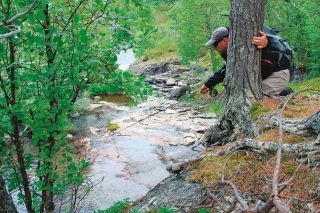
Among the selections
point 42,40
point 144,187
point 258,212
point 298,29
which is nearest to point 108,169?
point 144,187

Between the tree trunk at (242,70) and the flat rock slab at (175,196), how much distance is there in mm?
1094

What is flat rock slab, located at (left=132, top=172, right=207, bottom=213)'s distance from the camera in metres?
3.81

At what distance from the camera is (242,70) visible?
16.5 ft

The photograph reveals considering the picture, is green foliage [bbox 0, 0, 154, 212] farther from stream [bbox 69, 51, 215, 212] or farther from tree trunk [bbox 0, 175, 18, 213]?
stream [bbox 69, 51, 215, 212]

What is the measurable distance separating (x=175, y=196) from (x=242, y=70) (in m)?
2.12

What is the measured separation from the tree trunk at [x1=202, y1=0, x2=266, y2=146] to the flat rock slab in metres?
1.09

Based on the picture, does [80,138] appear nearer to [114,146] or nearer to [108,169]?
[114,146]

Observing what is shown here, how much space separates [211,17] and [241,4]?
1610 cm

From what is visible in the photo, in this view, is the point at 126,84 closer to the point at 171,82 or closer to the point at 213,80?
the point at 213,80

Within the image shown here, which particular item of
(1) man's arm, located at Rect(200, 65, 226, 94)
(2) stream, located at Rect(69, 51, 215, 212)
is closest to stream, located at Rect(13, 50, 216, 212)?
(2) stream, located at Rect(69, 51, 215, 212)

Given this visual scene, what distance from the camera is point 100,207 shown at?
268 inches

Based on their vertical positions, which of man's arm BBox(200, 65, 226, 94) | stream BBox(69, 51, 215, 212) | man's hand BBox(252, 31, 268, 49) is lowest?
stream BBox(69, 51, 215, 212)

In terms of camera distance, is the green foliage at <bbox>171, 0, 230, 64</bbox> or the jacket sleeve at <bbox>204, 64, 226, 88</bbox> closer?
the jacket sleeve at <bbox>204, 64, 226, 88</bbox>

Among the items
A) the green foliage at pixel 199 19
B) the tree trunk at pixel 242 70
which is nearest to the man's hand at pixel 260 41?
the tree trunk at pixel 242 70
